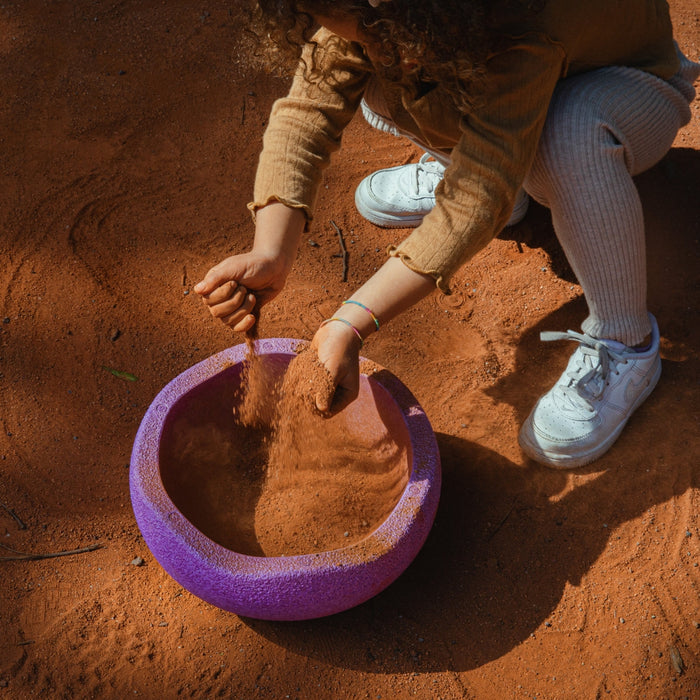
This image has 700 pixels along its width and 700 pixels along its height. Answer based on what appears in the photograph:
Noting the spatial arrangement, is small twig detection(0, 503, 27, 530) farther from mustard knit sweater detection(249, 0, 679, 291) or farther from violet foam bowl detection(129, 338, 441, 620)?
mustard knit sweater detection(249, 0, 679, 291)

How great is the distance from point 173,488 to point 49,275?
1008 mm

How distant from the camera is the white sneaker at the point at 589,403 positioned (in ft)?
6.39

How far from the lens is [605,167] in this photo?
1.73 metres

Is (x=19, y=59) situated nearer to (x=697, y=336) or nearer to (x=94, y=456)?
(x=94, y=456)

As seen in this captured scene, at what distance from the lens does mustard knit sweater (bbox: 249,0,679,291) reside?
149 cm

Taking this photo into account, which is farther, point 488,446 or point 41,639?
point 488,446

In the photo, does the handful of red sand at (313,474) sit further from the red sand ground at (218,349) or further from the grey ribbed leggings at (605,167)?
the grey ribbed leggings at (605,167)

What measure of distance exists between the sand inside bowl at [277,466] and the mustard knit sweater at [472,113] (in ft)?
1.46

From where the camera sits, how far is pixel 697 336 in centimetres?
218

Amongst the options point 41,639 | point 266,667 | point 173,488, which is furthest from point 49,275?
point 266,667

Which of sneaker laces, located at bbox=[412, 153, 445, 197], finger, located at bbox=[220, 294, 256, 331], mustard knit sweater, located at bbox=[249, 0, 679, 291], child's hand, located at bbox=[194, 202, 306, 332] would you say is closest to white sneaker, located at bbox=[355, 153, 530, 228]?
sneaker laces, located at bbox=[412, 153, 445, 197]

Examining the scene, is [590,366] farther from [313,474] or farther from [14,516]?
[14,516]

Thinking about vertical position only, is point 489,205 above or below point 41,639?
above

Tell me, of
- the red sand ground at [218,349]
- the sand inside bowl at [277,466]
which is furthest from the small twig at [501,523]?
the sand inside bowl at [277,466]
